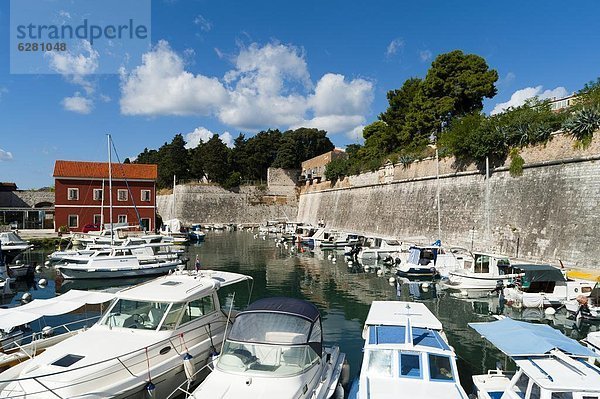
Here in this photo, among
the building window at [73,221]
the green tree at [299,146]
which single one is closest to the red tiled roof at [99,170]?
the building window at [73,221]

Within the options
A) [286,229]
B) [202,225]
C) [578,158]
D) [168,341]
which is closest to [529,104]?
[578,158]

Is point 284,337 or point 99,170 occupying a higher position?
point 99,170

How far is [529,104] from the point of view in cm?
2516

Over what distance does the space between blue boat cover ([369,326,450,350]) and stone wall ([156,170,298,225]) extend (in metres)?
60.7

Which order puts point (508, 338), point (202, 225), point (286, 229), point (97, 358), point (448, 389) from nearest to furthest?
1. point (448, 389)
2. point (97, 358)
3. point (508, 338)
4. point (286, 229)
5. point (202, 225)

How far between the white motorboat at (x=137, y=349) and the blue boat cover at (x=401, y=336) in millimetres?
3822

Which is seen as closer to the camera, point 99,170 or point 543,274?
point 543,274

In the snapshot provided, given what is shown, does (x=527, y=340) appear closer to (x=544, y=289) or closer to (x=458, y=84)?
(x=544, y=289)

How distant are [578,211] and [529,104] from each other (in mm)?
9045

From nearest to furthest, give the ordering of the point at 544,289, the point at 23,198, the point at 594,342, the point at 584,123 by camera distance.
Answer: the point at 594,342 < the point at 544,289 < the point at 584,123 < the point at 23,198

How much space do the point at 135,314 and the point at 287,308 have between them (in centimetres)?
353

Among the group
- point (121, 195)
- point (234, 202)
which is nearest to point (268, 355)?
point (121, 195)

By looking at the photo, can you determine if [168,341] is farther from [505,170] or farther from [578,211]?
[505,170]

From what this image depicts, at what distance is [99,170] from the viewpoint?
41844 mm
